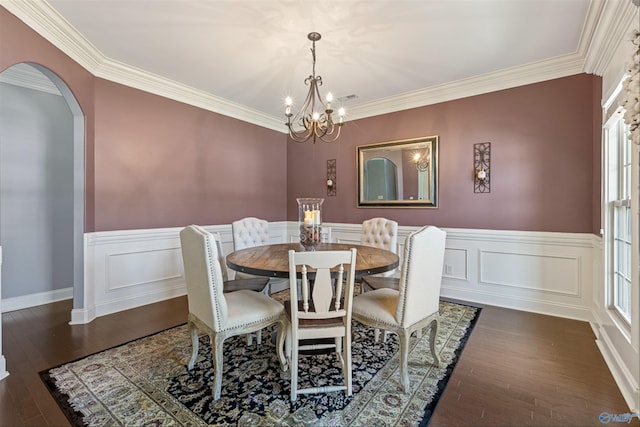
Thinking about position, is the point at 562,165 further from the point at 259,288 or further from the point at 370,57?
the point at 259,288

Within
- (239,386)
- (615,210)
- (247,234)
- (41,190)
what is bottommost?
(239,386)

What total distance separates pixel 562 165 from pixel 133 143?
4.80 m

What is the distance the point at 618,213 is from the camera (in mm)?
2336

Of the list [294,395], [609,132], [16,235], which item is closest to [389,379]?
[294,395]

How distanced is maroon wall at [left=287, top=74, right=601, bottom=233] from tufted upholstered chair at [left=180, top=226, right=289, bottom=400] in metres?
2.77

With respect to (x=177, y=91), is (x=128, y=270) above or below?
below

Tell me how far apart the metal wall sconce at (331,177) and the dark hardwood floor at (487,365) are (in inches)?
108

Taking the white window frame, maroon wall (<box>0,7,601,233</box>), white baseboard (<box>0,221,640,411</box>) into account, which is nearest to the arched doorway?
white baseboard (<box>0,221,640,411</box>)

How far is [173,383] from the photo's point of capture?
1.95 metres

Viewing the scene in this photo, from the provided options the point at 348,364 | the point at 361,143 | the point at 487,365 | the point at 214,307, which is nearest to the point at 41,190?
the point at 214,307

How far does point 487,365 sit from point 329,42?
3.03 metres

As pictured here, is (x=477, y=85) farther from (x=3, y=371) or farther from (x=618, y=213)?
(x=3, y=371)

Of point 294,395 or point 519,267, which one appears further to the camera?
point 519,267

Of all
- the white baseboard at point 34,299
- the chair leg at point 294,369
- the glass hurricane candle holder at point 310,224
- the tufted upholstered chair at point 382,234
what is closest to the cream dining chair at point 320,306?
the chair leg at point 294,369
